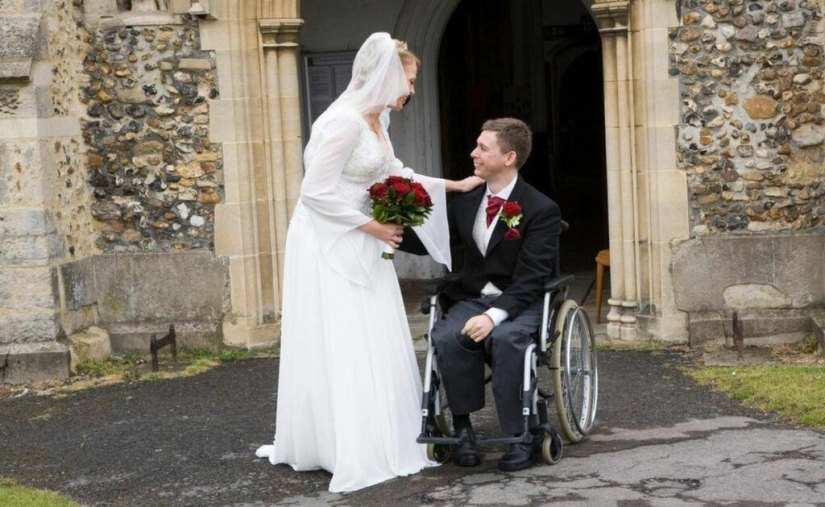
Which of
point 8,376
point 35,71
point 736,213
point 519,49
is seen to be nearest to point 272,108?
point 35,71

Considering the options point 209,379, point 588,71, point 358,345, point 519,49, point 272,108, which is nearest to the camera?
point 358,345

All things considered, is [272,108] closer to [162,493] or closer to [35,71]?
[35,71]

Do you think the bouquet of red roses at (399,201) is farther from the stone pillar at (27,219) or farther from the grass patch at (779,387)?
the stone pillar at (27,219)

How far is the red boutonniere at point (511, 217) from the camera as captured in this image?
19.5 feet

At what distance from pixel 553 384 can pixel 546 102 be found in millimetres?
17058

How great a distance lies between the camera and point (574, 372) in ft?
20.4

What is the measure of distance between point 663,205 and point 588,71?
1583cm

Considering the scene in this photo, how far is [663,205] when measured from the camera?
894 centimetres

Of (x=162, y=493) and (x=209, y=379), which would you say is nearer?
(x=162, y=493)

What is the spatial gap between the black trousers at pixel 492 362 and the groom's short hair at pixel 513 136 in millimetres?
735

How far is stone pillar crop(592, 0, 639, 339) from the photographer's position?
8945 mm

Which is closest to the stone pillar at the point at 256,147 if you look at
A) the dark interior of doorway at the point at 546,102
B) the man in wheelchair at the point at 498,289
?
the man in wheelchair at the point at 498,289

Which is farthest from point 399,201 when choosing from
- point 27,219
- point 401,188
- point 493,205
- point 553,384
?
point 27,219

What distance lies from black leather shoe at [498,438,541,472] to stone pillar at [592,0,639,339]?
136 inches
